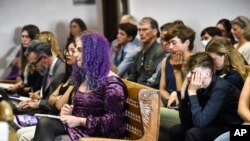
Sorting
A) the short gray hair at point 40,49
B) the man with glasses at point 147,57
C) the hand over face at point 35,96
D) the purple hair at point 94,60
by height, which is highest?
the purple hair at point 94,60

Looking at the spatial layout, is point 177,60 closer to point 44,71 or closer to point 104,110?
point 44,71

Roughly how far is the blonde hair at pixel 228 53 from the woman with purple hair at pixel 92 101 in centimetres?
74

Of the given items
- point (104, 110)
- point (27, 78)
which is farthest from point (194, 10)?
point (104, 110)

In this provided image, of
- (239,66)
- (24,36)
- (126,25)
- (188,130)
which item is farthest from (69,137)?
(24,36)

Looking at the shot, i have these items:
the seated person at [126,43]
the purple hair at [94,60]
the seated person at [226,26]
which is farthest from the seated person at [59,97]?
the seated person at [226,26]

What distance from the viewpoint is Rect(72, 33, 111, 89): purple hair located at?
2.73 metres

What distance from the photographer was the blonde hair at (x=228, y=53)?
3121 millimetres

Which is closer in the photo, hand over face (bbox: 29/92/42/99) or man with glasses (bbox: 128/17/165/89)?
hand over face (bbox: 29/92/42/99)

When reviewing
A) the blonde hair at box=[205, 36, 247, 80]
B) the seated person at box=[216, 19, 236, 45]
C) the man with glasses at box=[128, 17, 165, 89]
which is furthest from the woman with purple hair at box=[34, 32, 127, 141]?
the seated person at box=[216, 19, 236, 45]

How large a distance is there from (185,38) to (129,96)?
4.15 feet

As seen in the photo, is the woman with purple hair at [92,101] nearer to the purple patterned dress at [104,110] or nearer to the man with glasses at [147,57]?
the purple patterned dress at [104,110]

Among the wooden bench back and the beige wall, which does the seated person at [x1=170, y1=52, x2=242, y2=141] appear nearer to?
the wooden bench back

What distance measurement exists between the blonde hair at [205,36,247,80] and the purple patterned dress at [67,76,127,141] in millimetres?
759

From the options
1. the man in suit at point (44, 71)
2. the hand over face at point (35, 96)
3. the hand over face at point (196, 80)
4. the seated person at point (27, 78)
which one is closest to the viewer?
the hand over face at point (196, 80)
